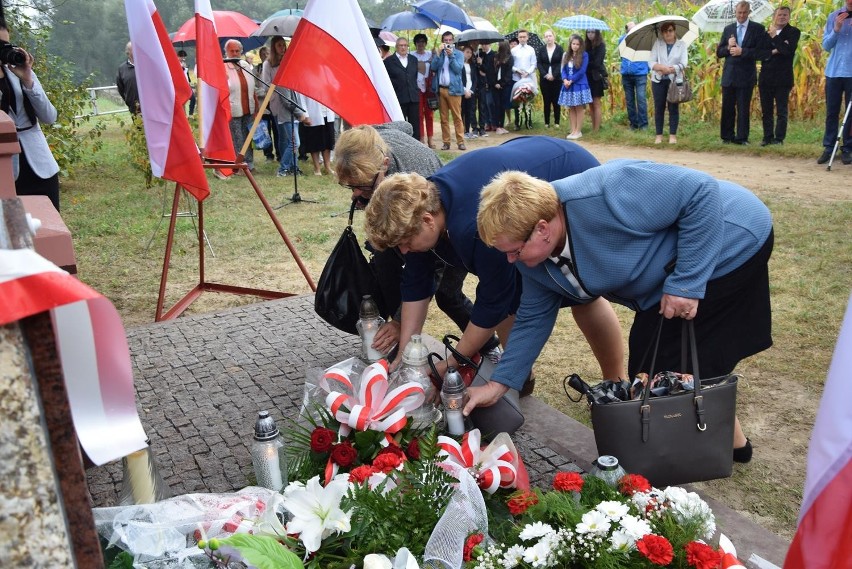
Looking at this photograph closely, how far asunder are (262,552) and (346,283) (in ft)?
7.27

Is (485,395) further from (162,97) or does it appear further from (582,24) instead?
(582,24)

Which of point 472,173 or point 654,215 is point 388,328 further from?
point 654,215

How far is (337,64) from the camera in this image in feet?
16.3

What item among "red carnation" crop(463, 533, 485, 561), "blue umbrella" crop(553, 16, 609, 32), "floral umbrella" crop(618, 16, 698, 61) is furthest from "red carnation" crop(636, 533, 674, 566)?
"blue umbrella" crop(553, 16, 609, 32)

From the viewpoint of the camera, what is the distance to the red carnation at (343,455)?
267 cm

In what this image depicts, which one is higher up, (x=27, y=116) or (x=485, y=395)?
(x=27, y=116)

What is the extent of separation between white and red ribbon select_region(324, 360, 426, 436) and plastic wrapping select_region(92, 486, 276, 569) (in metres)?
0.40

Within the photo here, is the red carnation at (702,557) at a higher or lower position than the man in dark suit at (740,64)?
lower

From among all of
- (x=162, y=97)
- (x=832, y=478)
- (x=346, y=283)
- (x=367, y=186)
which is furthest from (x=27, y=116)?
(x=832, y=478)

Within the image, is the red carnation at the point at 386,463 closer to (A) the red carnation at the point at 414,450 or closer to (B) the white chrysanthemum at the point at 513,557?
(A) the red carnation at the point at 414,450

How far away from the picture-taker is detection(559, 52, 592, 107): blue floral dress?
1361 centimetres

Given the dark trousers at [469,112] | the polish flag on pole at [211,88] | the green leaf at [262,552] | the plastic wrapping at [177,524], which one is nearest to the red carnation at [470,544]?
the green leaf at [262,552]

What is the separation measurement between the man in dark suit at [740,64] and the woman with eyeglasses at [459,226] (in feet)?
28.4

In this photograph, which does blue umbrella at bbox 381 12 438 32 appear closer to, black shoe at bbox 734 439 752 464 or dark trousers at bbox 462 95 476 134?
dark trousers at bbox 462 95 476 134
